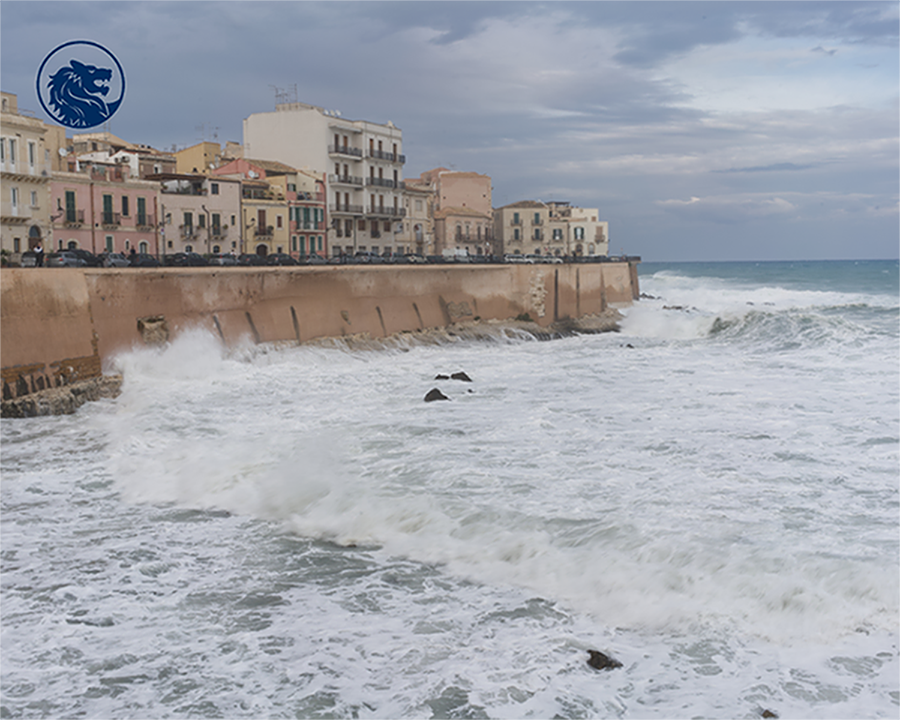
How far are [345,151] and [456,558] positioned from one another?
150ft

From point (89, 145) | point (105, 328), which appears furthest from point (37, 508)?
point (89, 145)

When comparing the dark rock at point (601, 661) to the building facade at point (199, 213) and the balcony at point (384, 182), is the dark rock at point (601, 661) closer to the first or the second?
the building facade at point (199, 213)

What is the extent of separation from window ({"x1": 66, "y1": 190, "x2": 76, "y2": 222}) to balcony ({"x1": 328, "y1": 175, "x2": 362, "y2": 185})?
19169 mm

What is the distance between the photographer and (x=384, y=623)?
7.94 m

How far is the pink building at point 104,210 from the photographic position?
1318 inches

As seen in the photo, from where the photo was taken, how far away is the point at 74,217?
33906 millimetres

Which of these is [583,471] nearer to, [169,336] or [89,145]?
[169,336]

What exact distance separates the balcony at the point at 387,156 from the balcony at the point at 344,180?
2.12 m

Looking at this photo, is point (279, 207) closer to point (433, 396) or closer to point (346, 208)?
point (346, 208)

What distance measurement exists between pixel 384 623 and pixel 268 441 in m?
7.88

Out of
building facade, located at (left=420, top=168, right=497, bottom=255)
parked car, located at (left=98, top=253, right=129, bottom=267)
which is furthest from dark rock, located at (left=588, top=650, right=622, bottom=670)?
building facade, located at (left=420, top=168, right=497, bottom=255)

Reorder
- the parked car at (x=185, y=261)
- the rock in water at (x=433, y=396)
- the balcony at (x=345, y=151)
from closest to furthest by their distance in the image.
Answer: the rock in water at (x=433, y=396), the parked car at (x=185, y=261), the balcony at (x=345, y=151)

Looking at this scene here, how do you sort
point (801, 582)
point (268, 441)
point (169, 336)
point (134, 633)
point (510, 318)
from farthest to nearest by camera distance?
point (510, 318) → point (169, 336) → point (268, 441) → point (801, 582) → point (134, 633)

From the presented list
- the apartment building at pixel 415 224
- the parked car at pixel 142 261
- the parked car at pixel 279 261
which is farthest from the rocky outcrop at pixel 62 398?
the apartment building at pixel 415 224
